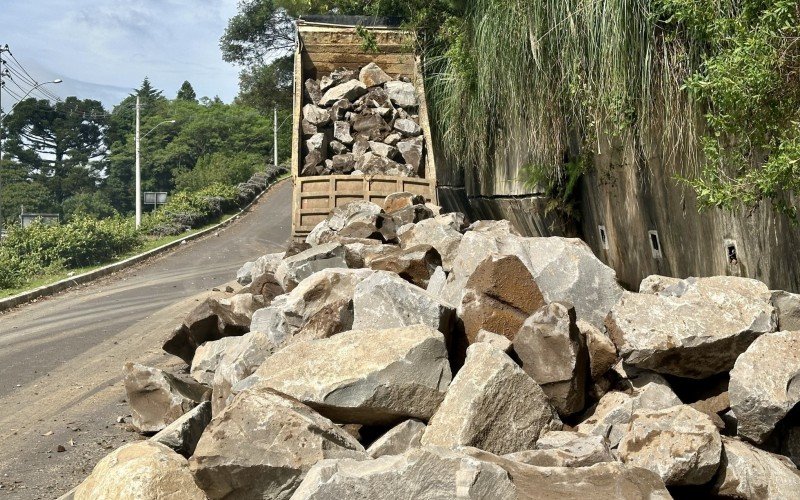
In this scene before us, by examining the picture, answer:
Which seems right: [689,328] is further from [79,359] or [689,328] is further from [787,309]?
[79,359]

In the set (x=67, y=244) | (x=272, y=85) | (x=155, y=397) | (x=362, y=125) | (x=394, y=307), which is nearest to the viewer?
(x=394, y=307)

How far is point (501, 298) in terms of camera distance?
5.65m

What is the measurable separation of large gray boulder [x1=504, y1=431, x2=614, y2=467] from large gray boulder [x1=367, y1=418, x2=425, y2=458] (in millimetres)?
646

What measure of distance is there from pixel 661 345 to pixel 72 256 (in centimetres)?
1772

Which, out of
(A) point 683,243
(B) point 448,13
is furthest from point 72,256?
(A) point 683,243

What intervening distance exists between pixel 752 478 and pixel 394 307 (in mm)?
2304

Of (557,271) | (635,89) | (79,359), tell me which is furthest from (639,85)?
(79,359)

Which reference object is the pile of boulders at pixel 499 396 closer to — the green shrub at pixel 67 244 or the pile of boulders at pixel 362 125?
the pile of boulders at pixel 362 125

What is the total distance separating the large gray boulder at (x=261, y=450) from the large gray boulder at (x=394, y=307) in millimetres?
1194

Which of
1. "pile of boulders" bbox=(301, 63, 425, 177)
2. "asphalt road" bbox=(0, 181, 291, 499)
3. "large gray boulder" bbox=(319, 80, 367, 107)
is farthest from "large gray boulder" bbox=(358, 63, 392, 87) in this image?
"asphalt road" bbox=(0, 181, 291, 499)

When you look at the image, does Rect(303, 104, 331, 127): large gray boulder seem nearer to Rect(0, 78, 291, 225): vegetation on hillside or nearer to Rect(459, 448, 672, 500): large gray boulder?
Rect(459, 448, 672, 500): large gray boulder

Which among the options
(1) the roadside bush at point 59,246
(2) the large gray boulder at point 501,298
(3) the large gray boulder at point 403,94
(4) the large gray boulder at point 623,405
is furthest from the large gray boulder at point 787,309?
(1) the roadside bush at point 59,246

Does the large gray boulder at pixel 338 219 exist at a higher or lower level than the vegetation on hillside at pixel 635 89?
lower

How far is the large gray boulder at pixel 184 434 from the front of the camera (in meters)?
5.35
